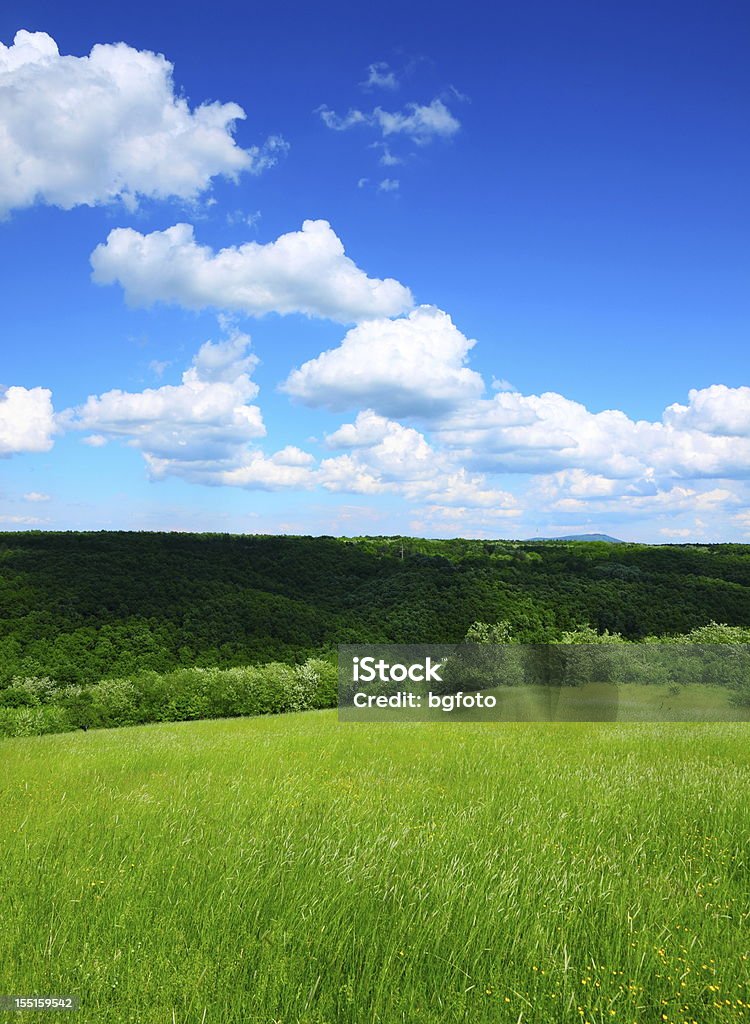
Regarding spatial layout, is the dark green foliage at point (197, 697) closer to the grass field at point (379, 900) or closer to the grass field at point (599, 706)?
the grass field at point (599, 706)

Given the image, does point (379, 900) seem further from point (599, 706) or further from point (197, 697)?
point (197, 697)

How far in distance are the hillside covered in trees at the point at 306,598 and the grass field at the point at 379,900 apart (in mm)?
41788

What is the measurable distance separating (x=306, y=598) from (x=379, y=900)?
223 feet

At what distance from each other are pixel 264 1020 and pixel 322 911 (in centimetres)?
102

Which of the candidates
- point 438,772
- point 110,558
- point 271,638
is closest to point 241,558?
point 110,558

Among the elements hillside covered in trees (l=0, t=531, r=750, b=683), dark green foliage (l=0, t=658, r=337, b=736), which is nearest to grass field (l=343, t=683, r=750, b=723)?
dark green foliage (l=0, t=658, r=337, b=736)

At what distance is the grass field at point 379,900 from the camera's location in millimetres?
3539

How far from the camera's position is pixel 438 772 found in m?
9.59

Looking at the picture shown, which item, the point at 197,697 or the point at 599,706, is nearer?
the point at 599,706

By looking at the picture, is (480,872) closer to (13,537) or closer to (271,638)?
(271,638)

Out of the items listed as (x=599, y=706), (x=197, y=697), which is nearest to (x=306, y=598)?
(x=197, y=697)

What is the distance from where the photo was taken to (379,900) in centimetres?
455

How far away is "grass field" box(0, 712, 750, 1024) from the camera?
354cm

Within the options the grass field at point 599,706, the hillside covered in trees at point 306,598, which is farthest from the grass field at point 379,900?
the hillside covered in trees at point 306,598
